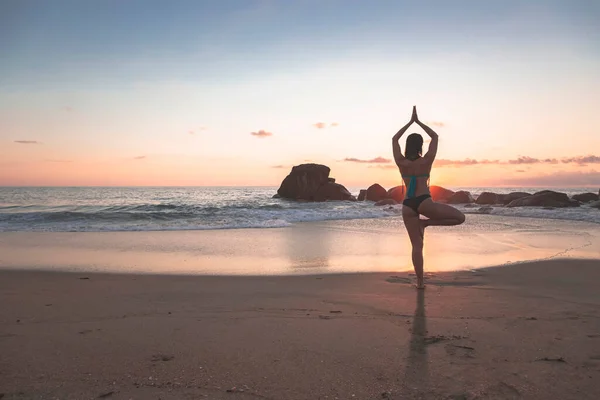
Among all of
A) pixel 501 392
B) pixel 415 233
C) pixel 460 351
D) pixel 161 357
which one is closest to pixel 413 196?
pixel 415 233

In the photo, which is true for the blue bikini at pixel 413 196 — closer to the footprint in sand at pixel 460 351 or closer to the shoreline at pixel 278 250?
the shoreline at pixel 278 250

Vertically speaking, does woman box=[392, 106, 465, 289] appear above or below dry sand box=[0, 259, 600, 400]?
above

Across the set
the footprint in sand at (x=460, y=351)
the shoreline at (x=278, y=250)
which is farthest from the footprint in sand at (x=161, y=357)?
the shoreline at (x=278, y=250)

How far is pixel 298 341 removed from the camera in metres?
3.84

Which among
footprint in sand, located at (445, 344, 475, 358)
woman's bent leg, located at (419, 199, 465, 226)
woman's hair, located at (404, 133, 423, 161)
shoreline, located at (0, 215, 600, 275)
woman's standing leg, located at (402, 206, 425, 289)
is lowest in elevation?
shoreline, located at (0, 215, 600, 275)

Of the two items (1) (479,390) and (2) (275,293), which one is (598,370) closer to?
(1) (479,390)

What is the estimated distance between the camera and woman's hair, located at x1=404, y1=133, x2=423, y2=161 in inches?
245

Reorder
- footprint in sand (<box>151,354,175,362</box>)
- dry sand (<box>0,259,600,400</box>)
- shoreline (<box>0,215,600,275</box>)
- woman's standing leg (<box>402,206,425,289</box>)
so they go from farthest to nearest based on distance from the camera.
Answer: shoreline (<box>0,215,600,275</box>)
woman's standing leg (<box>402,206,425,289</box>)
footprint in sand (<box>151,354,175,362</box>)
dry sand (<box>0,259,600,400</box>)

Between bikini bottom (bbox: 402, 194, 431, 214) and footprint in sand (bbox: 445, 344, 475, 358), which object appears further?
bikini bottom (bbox: 402, 194, 431, 214)

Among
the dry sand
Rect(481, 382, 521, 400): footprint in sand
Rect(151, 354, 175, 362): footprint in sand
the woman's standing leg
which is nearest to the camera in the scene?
Rect(481, 382, 521, 400): footprint in sand

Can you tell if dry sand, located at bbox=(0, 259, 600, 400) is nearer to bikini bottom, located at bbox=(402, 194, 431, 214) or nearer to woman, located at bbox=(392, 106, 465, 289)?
woman, located at bbox=(392, 106, 465, 289)

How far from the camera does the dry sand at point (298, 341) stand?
294 centimetres

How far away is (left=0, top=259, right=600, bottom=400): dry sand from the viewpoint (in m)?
2.94

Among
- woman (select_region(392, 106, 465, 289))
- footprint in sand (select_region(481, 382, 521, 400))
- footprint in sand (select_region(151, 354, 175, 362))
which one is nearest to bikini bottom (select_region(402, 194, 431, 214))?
woman (select_region(392, 106, 465, 289))
